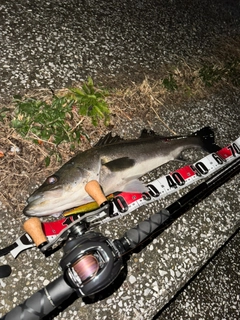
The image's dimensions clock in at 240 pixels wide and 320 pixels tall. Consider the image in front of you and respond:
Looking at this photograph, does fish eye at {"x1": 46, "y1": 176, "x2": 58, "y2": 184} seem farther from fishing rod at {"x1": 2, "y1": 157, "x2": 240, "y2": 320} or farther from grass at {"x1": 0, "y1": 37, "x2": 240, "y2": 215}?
fishing rod at {"x1": 2, "y1": 157, "x2": 240, "y2": 320}

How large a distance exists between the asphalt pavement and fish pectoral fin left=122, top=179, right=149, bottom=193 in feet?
0.67

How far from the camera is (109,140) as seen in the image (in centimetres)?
307

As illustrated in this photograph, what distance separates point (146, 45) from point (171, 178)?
6.42 ft

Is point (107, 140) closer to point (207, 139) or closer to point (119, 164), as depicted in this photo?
point (119, 164)

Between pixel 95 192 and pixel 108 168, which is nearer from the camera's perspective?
pixel 95 192

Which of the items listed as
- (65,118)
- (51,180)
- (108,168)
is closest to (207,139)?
(108,168)

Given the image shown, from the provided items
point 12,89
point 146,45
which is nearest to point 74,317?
point 12,89

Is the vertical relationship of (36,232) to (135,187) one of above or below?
below

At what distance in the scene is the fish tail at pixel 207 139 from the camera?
3.52 meters

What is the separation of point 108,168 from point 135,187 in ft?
1.13

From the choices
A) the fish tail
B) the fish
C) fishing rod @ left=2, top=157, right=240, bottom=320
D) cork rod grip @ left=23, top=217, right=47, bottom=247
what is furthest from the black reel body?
the fish tail

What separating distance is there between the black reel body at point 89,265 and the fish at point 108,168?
0.60 metres

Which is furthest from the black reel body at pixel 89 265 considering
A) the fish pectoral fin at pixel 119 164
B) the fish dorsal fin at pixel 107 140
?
the fish dorsal fin at pixel 107 140

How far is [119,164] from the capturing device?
2.85 metres
